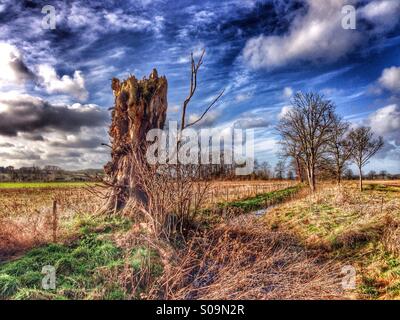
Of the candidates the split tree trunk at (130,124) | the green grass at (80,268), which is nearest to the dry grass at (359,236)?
the green grass at (80,268)

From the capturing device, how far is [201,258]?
861 centimetres

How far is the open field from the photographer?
6.84 metres

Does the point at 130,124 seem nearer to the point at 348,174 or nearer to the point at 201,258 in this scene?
the point at 201,258

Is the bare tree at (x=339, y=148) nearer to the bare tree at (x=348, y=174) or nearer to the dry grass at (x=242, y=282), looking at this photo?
the bare tree at (x=348, y=174)

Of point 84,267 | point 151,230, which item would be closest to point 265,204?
point 151,230

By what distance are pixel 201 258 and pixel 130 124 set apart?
19.7ft

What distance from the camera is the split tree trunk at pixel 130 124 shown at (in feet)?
39.5

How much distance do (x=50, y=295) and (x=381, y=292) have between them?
735cm

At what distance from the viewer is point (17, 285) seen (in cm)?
689

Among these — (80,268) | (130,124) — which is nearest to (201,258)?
(80,268)

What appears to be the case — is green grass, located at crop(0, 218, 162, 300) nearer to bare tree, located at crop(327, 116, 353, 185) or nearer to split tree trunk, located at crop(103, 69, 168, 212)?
split tree trunk, located at crop(103, 69, 168, 212)

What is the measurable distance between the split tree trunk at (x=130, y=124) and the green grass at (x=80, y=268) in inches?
98.5

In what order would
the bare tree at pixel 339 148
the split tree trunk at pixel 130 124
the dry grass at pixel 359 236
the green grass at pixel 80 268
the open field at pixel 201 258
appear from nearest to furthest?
the green grass at pixel 80 268 < the open field at pixel 201 258 < the dry grass at pixel 359 236 < the split tree trunk at pixel 130 124 < the bare tree at pixel 339 148

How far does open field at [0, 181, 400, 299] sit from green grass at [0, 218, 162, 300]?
0.07 ft
